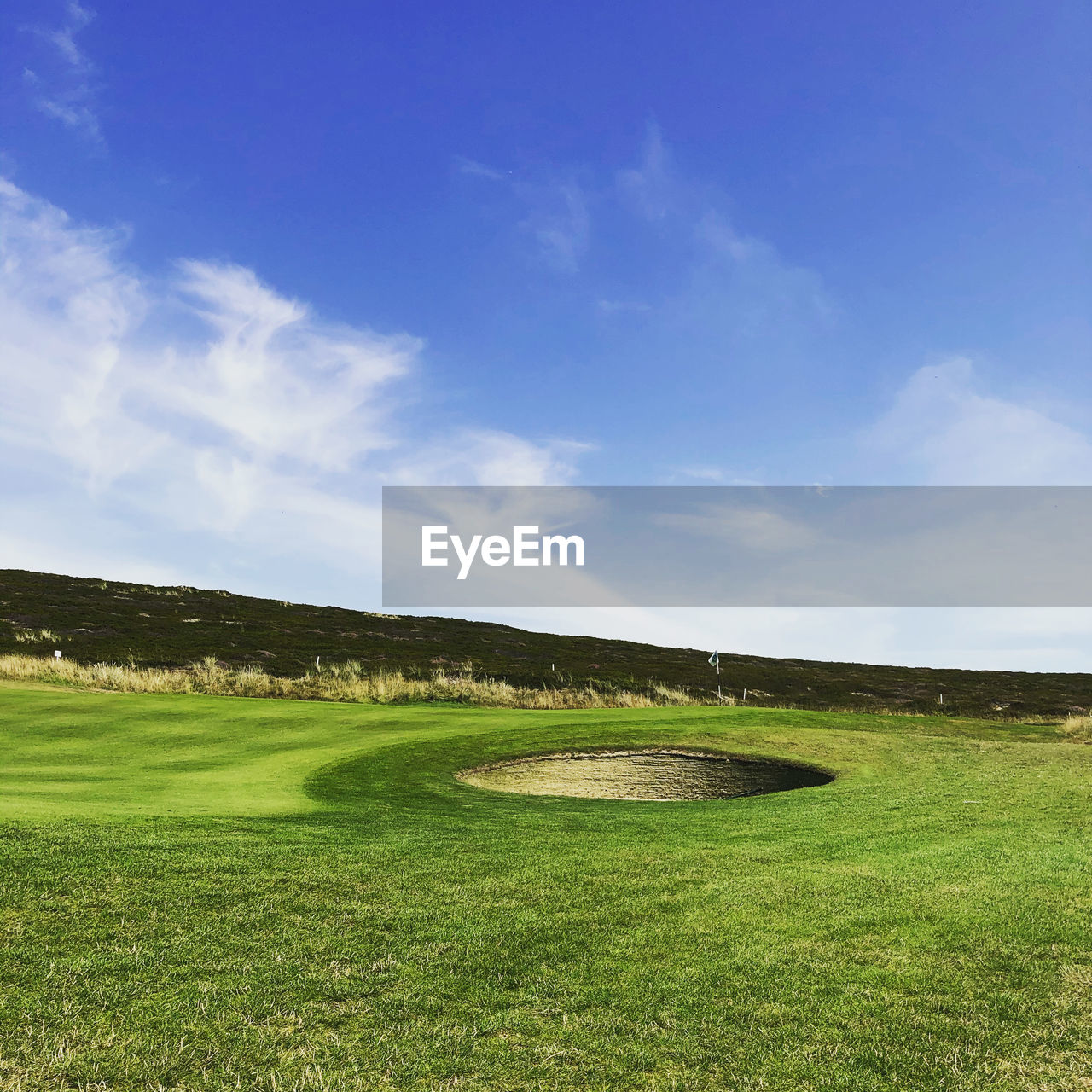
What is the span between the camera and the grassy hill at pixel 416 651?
42.4m

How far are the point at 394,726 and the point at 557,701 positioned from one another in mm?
12637

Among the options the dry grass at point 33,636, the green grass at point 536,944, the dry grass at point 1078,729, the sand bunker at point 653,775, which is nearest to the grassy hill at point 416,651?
the dry grass at point 33,636

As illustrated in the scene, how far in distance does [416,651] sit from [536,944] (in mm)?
46589

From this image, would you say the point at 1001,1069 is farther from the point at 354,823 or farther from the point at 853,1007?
the point at 354,823

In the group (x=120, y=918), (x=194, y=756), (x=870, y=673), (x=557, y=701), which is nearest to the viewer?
(x=120, y=918)

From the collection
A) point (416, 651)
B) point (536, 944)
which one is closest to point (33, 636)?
point (416, 651)

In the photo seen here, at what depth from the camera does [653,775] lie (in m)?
17.4

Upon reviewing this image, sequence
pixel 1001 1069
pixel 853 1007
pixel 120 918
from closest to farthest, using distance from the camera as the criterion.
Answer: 1. pixel 1001 1069
2. pixel 853 1007
3. pixel 120 918

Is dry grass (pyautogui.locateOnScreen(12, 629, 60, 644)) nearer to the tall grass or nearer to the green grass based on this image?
the tall grass

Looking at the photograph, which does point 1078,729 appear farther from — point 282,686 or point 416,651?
point 416,651

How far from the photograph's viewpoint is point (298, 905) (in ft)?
20.5

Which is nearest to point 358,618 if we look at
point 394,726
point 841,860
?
point 394,726

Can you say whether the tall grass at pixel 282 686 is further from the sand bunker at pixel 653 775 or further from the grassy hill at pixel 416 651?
the sand bunker at pixel 653 775

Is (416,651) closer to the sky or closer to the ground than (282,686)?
closer to the sky
